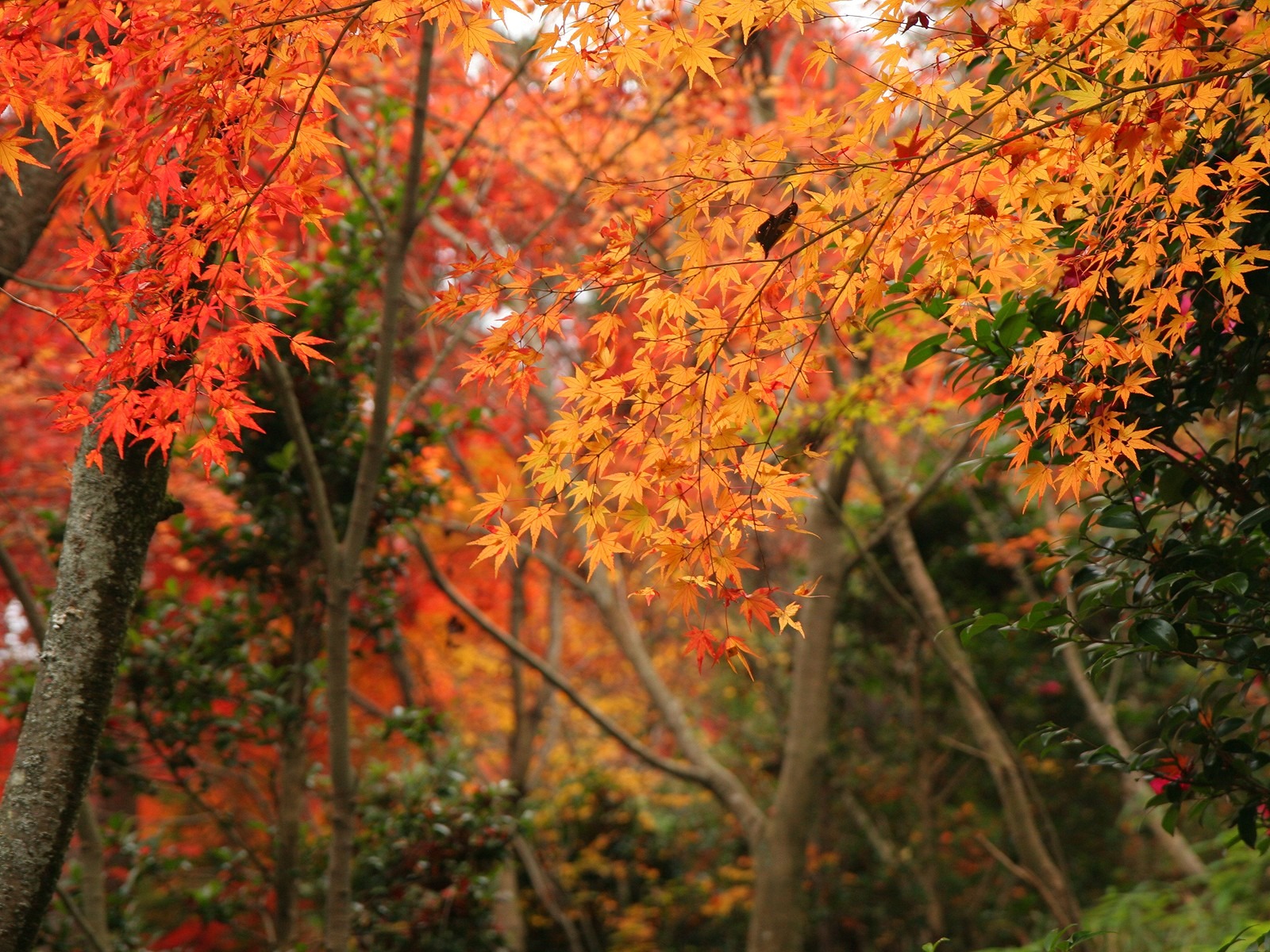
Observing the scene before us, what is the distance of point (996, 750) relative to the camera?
487cm

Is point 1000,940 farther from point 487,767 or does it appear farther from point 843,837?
point 487,767

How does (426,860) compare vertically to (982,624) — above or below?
above

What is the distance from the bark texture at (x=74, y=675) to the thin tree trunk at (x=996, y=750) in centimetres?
329

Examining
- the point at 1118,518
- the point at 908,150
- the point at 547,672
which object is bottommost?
the point at 1118,518

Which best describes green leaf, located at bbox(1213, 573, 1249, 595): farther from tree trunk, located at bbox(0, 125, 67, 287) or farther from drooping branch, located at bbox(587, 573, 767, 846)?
drooping branch, located at bbox(587, 573, 767, 846)

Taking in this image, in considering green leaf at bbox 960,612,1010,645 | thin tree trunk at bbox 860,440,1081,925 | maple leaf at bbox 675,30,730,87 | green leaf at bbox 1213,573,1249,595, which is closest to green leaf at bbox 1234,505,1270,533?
green leaf at bbox 1213,573,1249,595

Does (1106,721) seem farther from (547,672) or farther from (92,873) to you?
(92,873)

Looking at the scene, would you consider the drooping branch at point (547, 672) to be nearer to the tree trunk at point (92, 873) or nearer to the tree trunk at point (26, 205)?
the tree trunk at point (92, 873)

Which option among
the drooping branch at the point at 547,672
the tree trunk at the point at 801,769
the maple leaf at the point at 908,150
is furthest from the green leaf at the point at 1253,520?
the drooping branch at the point at 547,672

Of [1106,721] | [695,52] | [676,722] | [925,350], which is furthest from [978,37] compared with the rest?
[1106,721]

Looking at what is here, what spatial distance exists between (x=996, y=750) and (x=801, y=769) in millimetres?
1012

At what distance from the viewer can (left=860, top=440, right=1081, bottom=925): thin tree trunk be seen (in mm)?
4559

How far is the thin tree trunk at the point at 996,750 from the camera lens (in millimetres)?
4559

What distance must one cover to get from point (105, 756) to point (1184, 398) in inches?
168
